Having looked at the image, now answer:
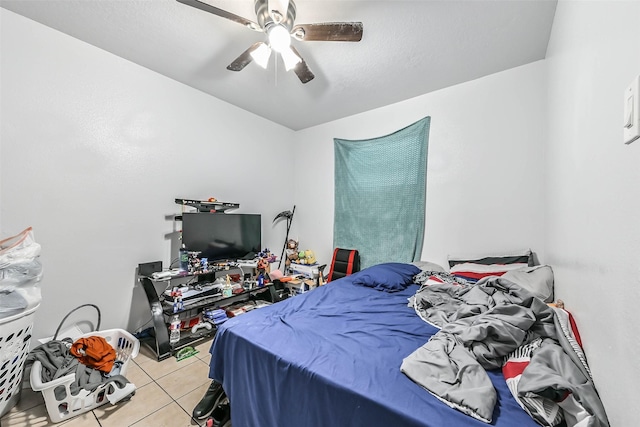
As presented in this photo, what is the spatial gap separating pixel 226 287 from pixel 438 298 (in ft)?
6.82

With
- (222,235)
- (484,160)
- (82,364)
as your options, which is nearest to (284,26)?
(222,235)

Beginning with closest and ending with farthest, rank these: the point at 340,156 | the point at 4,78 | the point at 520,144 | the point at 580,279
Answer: the point at 580,279 < the point at 4,78 < the point at 520,144 < the point at 340,156

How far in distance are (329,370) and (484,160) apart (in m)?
2.54

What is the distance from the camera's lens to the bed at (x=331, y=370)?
851 millimetres

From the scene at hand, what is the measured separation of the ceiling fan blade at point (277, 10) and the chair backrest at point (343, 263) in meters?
2.55

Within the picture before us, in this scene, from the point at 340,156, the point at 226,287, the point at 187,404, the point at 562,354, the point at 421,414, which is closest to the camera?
the point at 421,414

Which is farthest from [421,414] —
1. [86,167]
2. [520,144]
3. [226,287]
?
[86,167]

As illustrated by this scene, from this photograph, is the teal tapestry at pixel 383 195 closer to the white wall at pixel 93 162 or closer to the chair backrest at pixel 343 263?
the chair backrest at pixel 343 263

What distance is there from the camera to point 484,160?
2541mm

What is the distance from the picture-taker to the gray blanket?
0.78 meters

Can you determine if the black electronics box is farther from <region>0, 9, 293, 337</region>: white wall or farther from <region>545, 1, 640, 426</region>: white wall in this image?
<region>545, 1, 640, 426</region>: white wall

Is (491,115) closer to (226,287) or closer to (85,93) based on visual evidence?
(226,287)

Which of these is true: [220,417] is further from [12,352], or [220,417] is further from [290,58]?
[290,58]

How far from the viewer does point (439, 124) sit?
2822mm
